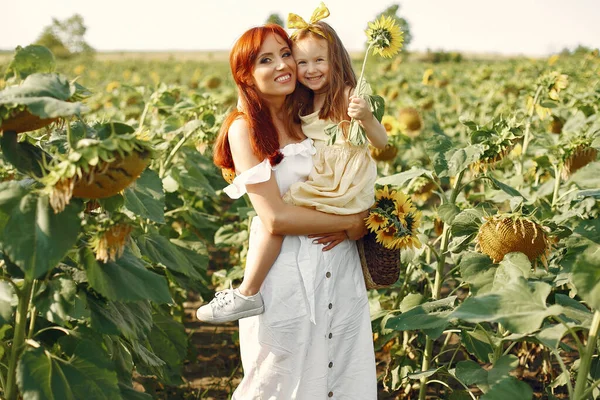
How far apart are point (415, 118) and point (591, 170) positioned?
3.32m

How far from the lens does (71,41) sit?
166 ft

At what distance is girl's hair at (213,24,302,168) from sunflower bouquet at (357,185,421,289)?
373 mm

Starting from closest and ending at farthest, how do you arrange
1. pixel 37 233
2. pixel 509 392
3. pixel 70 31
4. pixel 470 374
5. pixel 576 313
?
pixel 37 233, pixel 509 392, pixel 576 313, pixel 470 374, pixel 70 31

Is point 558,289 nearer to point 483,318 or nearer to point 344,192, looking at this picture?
point 344,192

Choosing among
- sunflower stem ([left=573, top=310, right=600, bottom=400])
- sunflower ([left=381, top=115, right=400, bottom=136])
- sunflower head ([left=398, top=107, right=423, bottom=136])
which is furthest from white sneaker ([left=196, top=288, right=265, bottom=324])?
sunflower head ([left=398, top=107, right=423, bottom=136])

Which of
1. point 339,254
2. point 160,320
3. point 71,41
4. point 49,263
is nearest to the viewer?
point 49,263

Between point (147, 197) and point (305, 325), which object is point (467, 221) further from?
point (147, 197)

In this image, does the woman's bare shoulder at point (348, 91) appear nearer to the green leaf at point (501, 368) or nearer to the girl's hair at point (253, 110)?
the girl's hair at point (253, 110)

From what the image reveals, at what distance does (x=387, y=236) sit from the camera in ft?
7.13

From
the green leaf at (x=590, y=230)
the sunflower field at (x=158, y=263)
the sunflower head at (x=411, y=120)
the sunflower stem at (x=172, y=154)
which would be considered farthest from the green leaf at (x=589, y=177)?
the sunflower head at (x=411, y=120)

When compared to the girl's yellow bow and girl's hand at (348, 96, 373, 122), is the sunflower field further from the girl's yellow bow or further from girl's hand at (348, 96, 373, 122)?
the girl's yellow bow

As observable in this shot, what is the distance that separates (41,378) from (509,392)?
3.57 ft

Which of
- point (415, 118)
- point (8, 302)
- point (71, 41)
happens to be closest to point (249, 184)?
point (8, 302)

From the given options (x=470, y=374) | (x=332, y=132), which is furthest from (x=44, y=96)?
(x=470, y=374)
